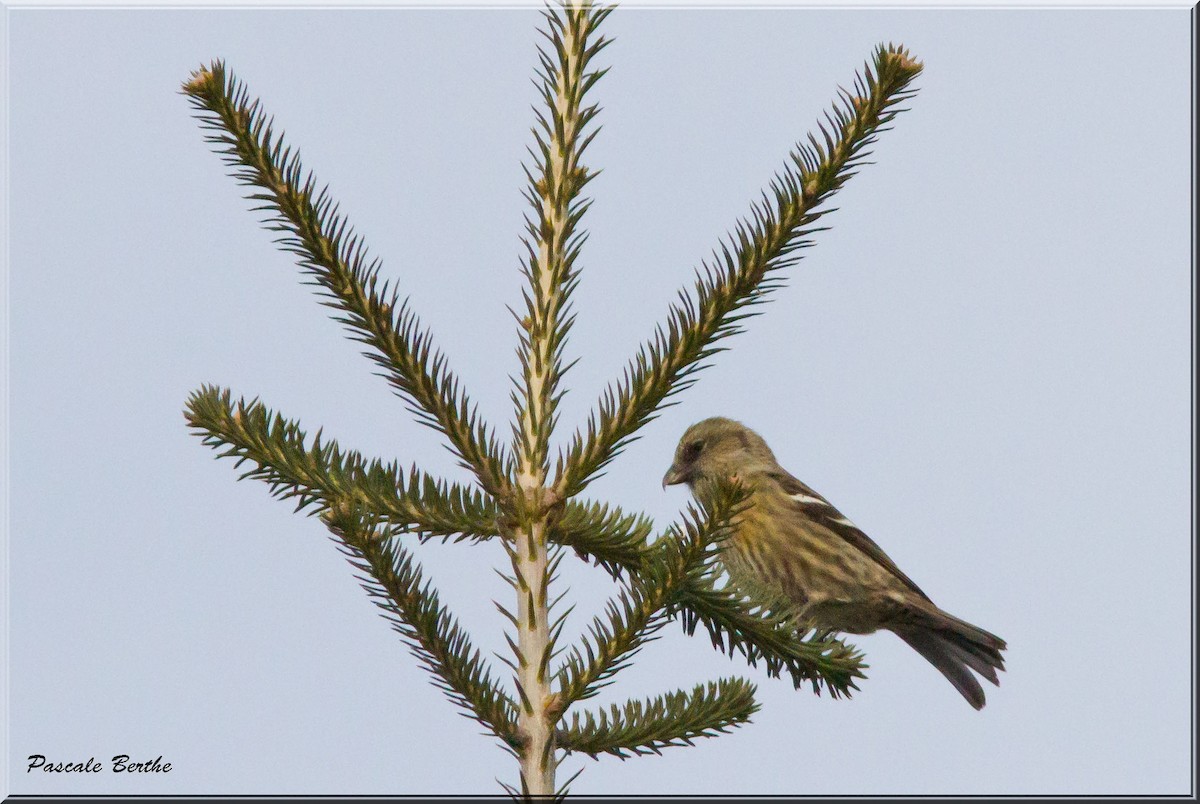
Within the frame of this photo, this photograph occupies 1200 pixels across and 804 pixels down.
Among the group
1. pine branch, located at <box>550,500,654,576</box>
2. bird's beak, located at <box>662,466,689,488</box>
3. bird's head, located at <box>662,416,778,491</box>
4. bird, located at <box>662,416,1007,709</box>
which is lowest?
pine branch, located at <box>550,500,654,576</box>

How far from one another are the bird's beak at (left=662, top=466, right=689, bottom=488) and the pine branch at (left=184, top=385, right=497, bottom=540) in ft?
15.2

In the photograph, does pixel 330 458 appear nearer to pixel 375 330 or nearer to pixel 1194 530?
pixel 375 330

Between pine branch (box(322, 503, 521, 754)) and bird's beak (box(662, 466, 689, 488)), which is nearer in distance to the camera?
pine branch (box(322, 503, 521, 754))

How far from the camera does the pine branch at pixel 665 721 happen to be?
9.14 ft

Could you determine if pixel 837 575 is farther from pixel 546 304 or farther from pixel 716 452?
pixel 546 304

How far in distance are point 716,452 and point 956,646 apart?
2099 millimetres

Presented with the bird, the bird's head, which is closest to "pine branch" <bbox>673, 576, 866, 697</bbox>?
the bird

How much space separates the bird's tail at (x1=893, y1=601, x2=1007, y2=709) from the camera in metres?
6.79

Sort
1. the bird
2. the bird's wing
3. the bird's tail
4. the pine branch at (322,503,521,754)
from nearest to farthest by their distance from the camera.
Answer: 1. the pine branch at (322,503,521,754)
2. the bird's tail
3. the bird
4. the bird's wing

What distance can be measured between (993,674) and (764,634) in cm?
432

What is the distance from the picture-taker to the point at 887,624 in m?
7.42

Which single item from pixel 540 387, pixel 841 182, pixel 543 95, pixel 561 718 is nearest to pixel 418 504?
pixel 540 387

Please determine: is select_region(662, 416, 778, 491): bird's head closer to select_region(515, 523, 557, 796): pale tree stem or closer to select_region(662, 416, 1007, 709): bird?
select_region(662, 416, 1007, 709): bird

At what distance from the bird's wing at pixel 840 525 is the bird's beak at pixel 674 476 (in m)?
0.76
